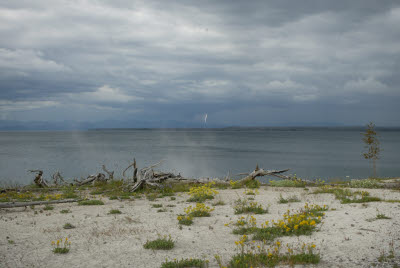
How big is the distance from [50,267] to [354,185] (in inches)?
670

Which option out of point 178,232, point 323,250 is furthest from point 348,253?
point 178,232

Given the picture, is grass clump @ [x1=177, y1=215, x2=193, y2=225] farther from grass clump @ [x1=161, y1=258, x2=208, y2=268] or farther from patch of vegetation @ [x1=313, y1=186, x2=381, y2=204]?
patch of vegetation @ [x1=313, y1=186, x2=381, y2=204]

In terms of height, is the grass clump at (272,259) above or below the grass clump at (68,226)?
above

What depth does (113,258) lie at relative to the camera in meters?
7.19

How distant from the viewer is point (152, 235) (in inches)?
352

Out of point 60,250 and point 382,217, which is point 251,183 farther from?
point 60,250

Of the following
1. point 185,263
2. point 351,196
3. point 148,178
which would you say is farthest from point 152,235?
point 351,196

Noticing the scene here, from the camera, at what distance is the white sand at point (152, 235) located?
6.97m

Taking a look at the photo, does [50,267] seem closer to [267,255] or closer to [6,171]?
[267,255]

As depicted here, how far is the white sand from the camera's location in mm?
6969

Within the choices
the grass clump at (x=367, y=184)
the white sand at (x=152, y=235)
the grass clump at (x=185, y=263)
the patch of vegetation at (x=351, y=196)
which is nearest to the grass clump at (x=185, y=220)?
the white sand at (x=152, y=235)

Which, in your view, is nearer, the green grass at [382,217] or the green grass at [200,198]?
the green grass at [382,217]

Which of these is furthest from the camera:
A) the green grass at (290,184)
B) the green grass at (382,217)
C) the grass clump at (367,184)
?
the green grass at (290,184)

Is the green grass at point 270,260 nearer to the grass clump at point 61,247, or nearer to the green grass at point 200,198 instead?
the grass clump at point 61,247
